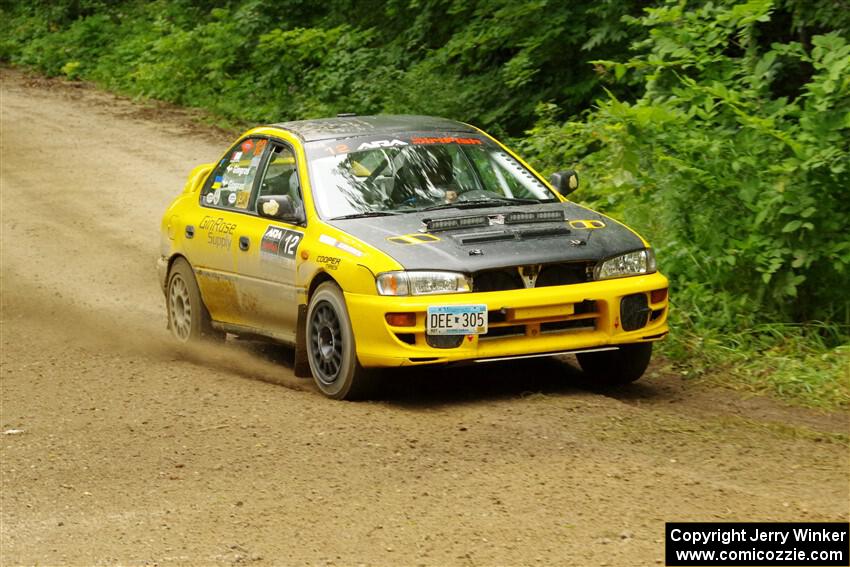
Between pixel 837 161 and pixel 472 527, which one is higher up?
pixel 837 161

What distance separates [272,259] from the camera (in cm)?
889

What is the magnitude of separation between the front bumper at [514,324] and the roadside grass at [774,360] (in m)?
0.92

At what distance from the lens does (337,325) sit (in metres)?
8.08

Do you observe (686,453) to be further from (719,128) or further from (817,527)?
(719,128)

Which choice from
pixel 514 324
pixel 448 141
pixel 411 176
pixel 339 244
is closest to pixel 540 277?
pixel 514 324

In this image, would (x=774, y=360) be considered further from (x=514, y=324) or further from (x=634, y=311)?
(x=514, y=324)

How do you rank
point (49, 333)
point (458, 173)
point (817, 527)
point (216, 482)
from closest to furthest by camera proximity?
point (817, 527)
point (216, 482)
point (458, 173)
point (49, 333)

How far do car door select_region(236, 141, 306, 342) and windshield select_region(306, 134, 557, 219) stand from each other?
9.2 inches

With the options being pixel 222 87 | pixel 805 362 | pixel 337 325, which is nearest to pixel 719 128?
pixel 805 362

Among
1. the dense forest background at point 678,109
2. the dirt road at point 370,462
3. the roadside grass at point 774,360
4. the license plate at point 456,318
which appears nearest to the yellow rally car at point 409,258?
the license plate at point 456,318

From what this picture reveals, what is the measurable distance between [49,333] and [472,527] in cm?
654

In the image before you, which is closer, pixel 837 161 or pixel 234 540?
pixel 234 540

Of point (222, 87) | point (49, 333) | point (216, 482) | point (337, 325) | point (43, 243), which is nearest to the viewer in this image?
point (216, 482)

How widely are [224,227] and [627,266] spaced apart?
3059 millimetres
